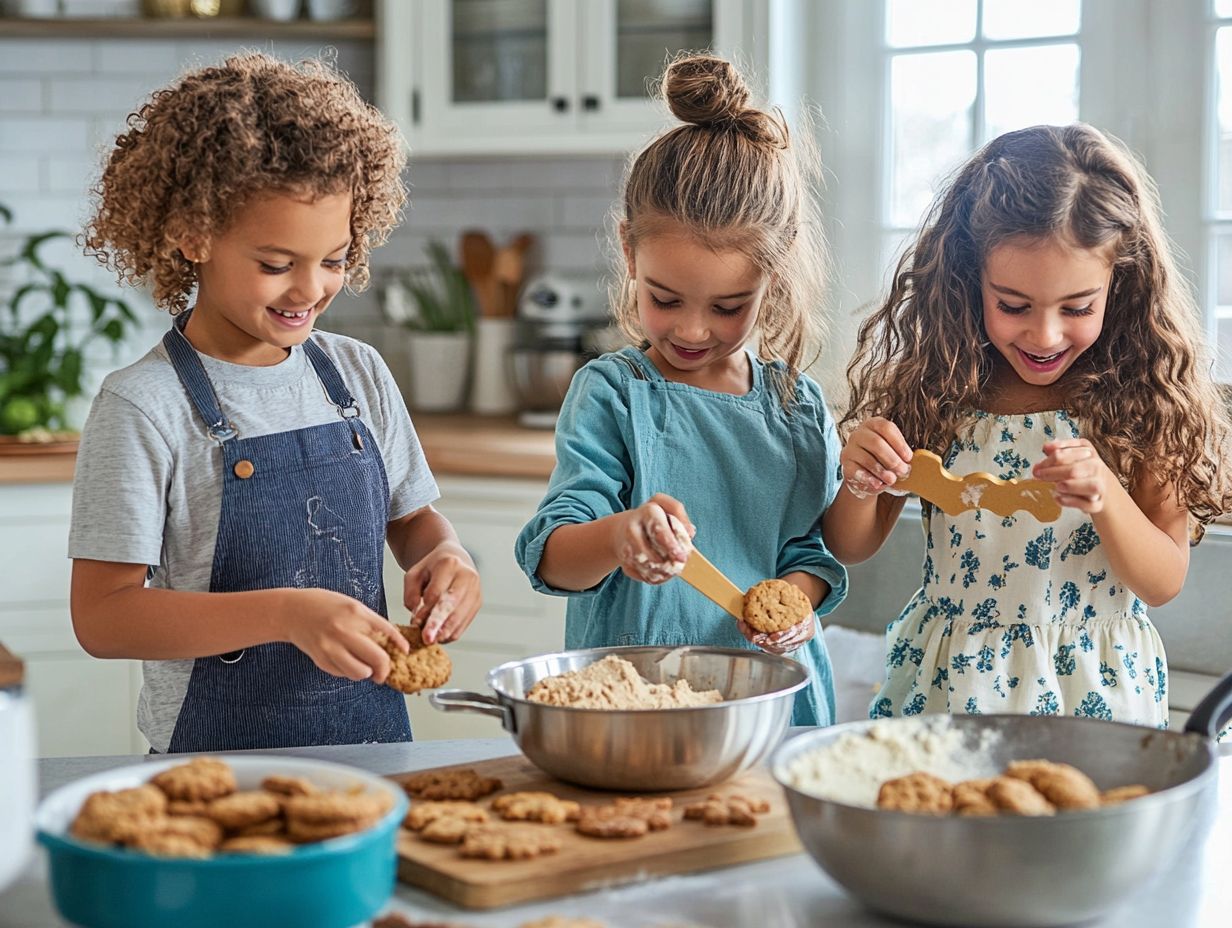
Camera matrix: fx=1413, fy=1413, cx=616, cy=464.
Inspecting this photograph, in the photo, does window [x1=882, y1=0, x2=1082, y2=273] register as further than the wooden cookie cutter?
Yes

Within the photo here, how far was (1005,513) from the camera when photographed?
135 centimetres

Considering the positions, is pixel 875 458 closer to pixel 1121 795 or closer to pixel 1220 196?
pixel 1121 795

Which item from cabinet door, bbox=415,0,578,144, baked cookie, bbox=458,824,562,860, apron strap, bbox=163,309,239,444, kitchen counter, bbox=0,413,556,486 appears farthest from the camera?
cabinet door, bbox=415,0,578,144

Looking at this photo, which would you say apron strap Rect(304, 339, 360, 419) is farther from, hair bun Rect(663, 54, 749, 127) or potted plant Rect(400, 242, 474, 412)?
potted plant Rect(400, 242, 474, 412)

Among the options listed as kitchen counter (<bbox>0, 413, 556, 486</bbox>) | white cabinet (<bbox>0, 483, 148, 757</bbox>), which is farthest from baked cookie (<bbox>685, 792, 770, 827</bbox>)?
white cabinet (<bbox>0, 483, 148, 757</bbox>)

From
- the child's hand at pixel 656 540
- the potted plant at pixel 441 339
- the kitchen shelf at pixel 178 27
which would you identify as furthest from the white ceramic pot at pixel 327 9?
the child's hand at pixel 656 540

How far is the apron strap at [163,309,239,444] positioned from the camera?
1.42 m

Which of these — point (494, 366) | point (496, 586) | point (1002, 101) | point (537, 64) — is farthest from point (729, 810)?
point (494, 366)

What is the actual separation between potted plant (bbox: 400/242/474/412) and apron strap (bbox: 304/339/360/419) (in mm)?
2019

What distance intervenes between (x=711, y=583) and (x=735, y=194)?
46cm

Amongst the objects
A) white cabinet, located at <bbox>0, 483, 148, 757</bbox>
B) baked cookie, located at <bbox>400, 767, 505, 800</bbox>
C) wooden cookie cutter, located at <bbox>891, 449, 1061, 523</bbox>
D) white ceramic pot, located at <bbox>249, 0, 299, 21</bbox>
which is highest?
white ceramic pot, located at <bbox>249, 0, 299, 21</bbox>

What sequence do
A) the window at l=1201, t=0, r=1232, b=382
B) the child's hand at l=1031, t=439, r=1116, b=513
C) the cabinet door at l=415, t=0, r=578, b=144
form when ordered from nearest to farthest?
the child's hand at l=1031, t=439, r=1116, b=513
the window at l=1201, t=0, r=1232, b=382
the cabinet door at l=415, t=0, r=578, b=144

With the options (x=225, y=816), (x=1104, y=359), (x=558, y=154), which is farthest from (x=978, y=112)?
(x=225, y=816)

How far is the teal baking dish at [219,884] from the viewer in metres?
0.80
